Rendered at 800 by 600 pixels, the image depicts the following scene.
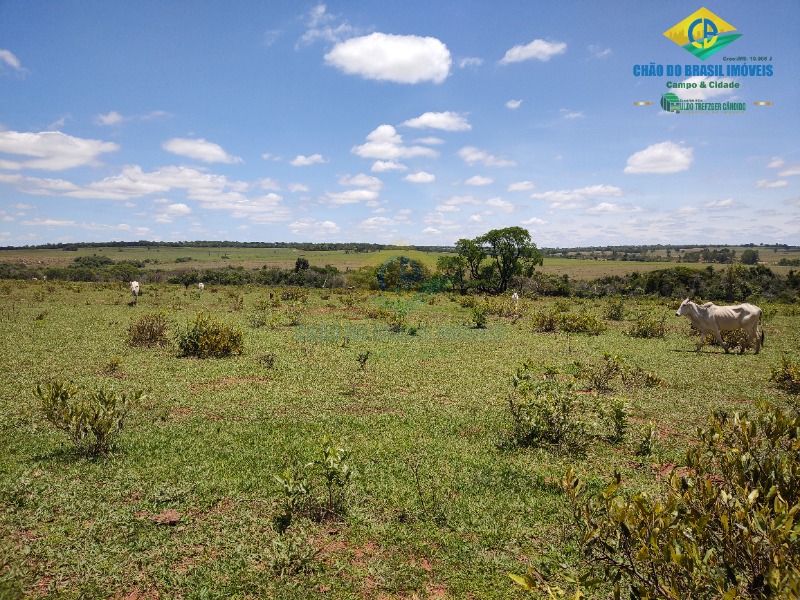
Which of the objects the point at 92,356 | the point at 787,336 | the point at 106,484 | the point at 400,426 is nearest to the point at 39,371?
the point at 92,356

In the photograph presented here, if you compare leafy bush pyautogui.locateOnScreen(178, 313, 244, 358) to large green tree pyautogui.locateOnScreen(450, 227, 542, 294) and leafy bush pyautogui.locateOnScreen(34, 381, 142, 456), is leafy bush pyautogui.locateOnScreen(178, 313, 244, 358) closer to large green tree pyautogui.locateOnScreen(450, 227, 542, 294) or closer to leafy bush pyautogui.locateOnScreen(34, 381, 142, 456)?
leafy bush pyautogui.locateOnScreen(34, 381, 142, 456)

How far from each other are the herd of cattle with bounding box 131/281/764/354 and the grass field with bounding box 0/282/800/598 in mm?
832

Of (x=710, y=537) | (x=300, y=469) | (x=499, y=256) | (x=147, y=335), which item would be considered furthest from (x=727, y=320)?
(x=499, y=256)

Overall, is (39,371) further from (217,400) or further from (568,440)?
(568,440)

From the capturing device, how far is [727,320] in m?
16.0

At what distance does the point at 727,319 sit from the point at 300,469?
54.3 feet

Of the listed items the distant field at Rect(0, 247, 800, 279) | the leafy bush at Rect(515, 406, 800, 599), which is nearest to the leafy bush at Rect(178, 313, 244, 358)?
the leafy bush at Rect(515, 406, 800, 599)

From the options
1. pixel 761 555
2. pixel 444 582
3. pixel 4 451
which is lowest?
pixel 444 582

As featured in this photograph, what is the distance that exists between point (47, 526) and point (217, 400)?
16.9 feet

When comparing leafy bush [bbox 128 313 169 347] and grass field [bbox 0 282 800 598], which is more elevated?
leafy bush [bbox 128 313 169 347]

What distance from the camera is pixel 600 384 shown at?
39.0 ft

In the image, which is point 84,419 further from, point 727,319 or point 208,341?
point 727,319

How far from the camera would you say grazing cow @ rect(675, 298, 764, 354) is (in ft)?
51.1

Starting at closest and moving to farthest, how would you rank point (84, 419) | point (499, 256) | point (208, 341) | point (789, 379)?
point (84, 419), point (789, 379), point (208, 341), point (499, 256)
